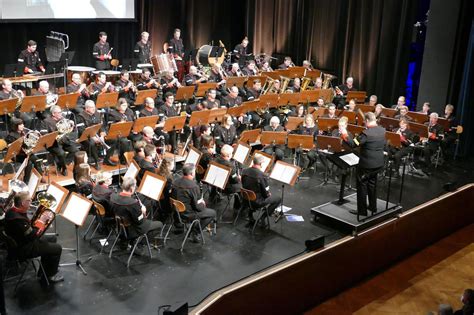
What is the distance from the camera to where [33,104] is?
35.6 ft

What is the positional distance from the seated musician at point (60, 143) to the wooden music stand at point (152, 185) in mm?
2825

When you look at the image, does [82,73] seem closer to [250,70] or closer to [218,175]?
[250,70]

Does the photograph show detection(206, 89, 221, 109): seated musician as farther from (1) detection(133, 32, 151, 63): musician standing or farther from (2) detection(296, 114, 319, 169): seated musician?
(1) detection(133, 32, 151, 63): musician standing

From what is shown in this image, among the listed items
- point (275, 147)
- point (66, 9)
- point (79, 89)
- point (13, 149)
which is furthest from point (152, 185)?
point (66, 9)

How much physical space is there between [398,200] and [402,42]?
6684 mm

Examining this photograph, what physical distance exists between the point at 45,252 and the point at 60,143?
→ 12.6 feet

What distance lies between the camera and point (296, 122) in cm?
1180

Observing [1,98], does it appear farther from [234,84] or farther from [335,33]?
[335,33]

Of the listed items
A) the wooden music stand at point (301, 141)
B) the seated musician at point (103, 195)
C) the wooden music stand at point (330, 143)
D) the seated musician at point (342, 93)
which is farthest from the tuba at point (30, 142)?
the seated musician at point (342, 93)

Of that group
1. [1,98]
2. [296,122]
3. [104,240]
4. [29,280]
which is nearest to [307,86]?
[296,122]

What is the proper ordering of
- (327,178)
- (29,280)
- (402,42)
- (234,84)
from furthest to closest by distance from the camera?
(402,42)
(234,84)
(327,178)
(29,280)

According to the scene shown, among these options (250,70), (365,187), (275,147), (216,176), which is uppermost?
(250,70)

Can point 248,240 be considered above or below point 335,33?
below

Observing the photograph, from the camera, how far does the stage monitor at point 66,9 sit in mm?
14705
